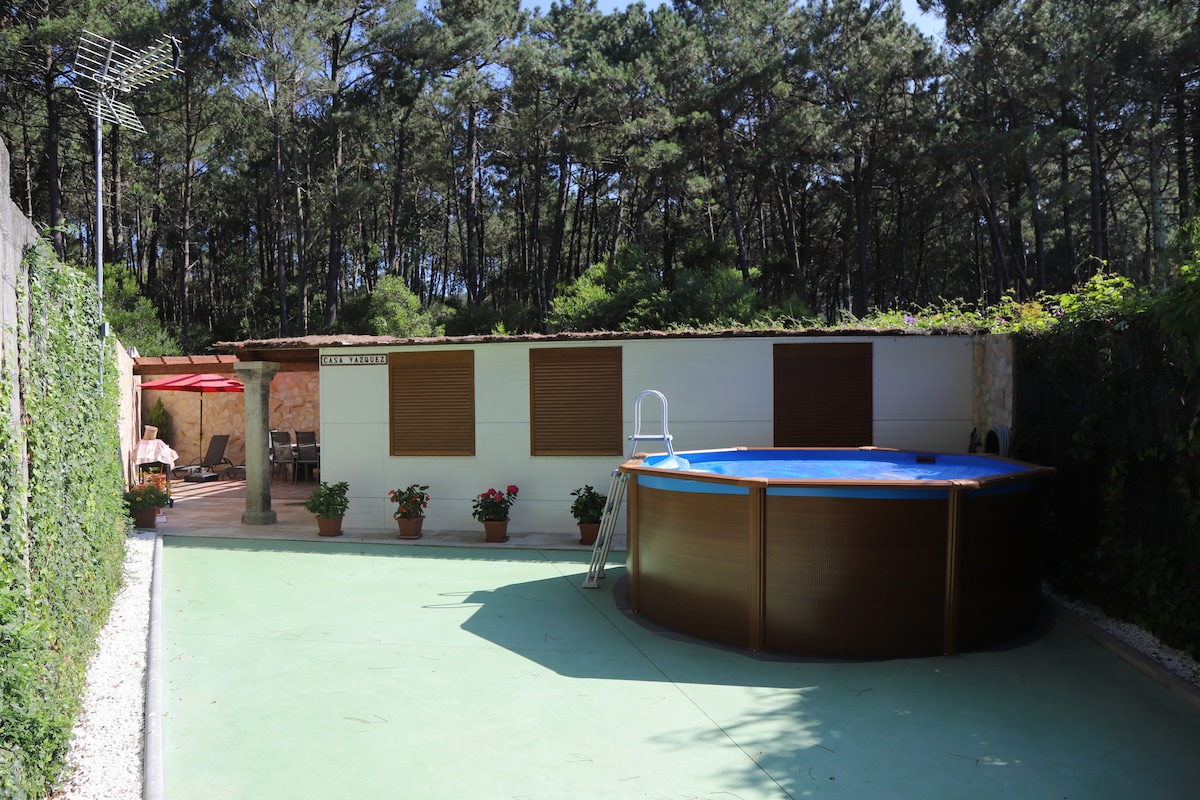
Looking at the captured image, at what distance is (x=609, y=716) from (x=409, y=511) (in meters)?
6.22

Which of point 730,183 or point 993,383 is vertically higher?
point 730,183

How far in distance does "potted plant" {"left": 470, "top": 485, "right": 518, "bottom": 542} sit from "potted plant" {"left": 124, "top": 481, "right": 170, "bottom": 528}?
4.65 meters

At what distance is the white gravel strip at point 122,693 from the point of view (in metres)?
3.61

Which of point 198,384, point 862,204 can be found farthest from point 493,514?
point 862,204

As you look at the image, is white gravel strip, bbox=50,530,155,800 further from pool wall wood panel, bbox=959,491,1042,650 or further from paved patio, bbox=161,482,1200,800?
pool wall wood panel, bbox=959,491,1042,650

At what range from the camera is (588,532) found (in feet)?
31.9

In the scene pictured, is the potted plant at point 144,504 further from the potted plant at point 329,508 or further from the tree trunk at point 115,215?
the tree trunk at point 115,215

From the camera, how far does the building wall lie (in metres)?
9.69

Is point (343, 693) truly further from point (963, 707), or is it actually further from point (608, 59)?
point (608, 59)

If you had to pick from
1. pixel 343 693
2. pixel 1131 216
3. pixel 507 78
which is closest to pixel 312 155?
pixel 507 78

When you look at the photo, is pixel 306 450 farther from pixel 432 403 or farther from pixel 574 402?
pixel 574 402

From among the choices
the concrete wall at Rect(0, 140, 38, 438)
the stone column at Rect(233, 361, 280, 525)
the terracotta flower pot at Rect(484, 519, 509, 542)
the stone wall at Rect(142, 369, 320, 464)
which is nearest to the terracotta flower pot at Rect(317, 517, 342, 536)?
the stone column at Rect(233, 361, 280, 525)

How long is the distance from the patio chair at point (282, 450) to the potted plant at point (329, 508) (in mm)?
6226

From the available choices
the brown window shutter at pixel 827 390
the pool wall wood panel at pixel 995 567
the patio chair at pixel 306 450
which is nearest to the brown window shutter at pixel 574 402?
the brown window shutter at pixel 827 390
